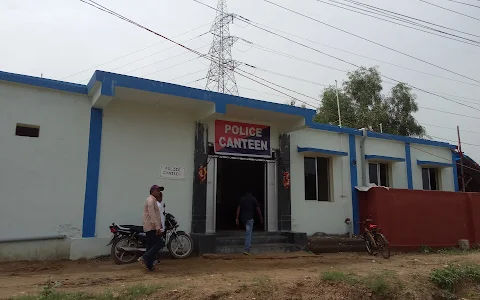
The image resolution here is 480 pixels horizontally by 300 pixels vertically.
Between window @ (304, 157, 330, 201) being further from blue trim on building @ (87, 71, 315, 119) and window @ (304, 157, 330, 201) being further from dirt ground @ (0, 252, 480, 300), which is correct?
dirt ground @ (0, 252, 480, 300)

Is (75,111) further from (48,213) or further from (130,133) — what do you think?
(48,213)

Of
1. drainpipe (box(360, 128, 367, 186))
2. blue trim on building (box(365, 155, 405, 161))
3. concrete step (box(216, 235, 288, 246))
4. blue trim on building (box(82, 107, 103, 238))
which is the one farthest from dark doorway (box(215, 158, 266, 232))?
blue trim on building (box(365, 155, 405, 161))

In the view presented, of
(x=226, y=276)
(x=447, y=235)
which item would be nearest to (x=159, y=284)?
(x=226, y=276)

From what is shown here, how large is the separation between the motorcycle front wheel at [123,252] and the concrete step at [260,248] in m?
2.08

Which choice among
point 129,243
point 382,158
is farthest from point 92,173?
point 382,158

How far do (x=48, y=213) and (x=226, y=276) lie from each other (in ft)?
Result: 14.4

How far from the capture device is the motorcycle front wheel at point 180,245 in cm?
930

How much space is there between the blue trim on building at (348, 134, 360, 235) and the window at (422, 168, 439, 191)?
406 cm

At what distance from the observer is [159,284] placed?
6098 mm

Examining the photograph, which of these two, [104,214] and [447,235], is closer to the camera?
[104,214]

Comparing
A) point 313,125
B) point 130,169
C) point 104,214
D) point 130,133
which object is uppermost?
point 313,125

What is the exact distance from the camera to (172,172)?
1045 cm

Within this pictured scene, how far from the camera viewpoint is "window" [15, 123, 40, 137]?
887cm

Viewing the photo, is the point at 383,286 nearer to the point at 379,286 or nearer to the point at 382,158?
the point at 379,286
